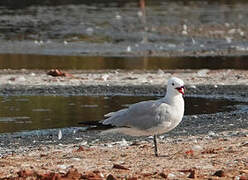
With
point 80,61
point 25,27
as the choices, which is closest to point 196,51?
point 80,61

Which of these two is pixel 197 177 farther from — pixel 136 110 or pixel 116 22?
pixel 116 22

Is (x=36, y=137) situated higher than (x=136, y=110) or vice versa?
(x=136, y=110)

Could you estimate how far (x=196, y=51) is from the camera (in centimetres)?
2917

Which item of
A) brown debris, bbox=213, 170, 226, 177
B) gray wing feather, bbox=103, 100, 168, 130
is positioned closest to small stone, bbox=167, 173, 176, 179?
brown debris, bbox=213, 170, 226, 177

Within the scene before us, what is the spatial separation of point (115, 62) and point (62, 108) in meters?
8.67

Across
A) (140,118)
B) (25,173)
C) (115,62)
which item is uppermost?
(140,118)

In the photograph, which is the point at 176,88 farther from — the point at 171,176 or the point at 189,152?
the point at 171,176

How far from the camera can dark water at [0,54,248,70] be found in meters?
24.5

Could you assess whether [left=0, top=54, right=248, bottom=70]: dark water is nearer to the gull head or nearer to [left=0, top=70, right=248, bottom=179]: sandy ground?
[left=0, top=70, right=248, bottom=179]: sandy ground

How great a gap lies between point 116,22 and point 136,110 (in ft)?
91.2

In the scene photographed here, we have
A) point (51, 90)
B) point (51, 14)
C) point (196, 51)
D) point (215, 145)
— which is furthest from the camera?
point (51, 14)

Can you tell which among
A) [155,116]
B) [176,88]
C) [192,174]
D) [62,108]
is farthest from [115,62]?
[192,174]

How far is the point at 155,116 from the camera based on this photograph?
10781 mm

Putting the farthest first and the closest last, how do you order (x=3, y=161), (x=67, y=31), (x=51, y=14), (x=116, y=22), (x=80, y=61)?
1. (x=51, y=14)
2. (x=116, y=22)
3. (x=67, y=31)
4. (x=80, y=61)
5. (x=3, y=161)
